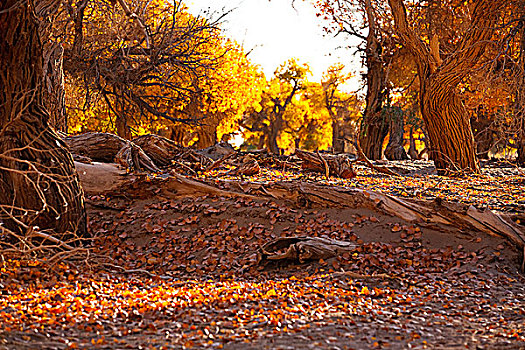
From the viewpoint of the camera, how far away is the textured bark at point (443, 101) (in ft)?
35.2

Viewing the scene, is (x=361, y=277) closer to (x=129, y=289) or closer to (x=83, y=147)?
(x=129, y=289)

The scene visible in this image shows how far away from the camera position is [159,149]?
10789 mm

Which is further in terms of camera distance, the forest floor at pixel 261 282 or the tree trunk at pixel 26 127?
the tree trunk at pixel 26 127

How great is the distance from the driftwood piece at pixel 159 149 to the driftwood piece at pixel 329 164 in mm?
2607

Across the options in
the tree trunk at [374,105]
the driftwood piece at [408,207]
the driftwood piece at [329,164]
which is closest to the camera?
the driftwood piece at [408,207]

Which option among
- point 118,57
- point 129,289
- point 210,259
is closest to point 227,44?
point 118,57

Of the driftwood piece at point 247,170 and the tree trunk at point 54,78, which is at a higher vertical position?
the tree trunk at point 54,78

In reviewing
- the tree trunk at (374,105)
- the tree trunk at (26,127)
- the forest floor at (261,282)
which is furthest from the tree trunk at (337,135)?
the tree trunk at (26,127)

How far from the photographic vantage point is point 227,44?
65.7 feet

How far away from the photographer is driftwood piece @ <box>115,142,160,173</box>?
31.1ft

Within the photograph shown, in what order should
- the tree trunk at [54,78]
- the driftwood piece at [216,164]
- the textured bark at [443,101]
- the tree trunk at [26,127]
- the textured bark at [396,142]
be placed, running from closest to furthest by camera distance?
the tree trunk at [26,127], the tree trunk at [54,78], the driftwood piece at [216,164], the textured bark at [443,101], the textured bark at [396,142]

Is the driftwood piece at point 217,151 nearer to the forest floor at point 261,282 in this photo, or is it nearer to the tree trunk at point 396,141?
the forest floor at point 261,282

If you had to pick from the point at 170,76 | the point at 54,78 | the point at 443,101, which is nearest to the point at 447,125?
the point at 443,101

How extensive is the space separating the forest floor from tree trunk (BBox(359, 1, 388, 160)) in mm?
8852
